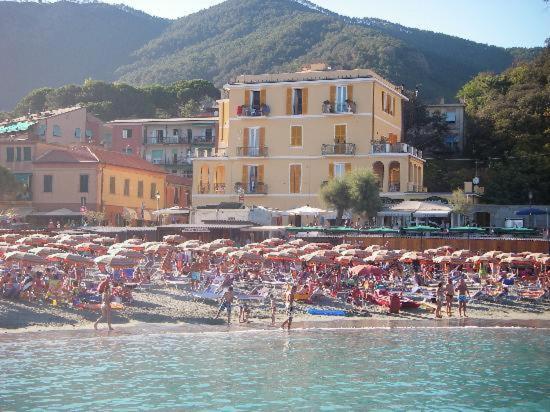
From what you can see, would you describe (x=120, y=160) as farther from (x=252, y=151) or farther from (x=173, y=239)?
(x=173, y=239)

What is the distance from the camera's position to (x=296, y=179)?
59.2 m

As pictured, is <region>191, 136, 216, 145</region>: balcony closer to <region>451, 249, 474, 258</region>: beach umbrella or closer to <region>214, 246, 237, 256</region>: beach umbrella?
<region>214, 246, 237, 256</region>: beach umbrella

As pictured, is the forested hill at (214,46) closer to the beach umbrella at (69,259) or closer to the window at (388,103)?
the window at (388,103)

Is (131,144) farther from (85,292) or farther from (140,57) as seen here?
(140,57)

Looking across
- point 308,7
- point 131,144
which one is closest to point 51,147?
point 131,144

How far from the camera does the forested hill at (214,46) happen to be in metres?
115

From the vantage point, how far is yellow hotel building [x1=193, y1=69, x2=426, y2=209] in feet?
Answer: 188

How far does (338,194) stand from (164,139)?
111 ft

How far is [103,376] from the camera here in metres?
22.6

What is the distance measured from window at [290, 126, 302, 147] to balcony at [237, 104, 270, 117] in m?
2.21

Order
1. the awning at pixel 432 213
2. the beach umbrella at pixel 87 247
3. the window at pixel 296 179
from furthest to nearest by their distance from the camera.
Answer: the window at pixel 296 179 < the awning at pixel 432 213 < the beach umbrella at pixel 87 247

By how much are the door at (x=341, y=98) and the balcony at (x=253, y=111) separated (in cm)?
505

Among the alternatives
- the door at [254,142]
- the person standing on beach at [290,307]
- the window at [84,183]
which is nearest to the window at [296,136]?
the door at [254,142]

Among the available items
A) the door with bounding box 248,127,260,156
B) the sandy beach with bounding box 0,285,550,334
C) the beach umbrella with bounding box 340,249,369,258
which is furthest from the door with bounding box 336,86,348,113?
the sandy beach with bounding box 0,285,550,334
